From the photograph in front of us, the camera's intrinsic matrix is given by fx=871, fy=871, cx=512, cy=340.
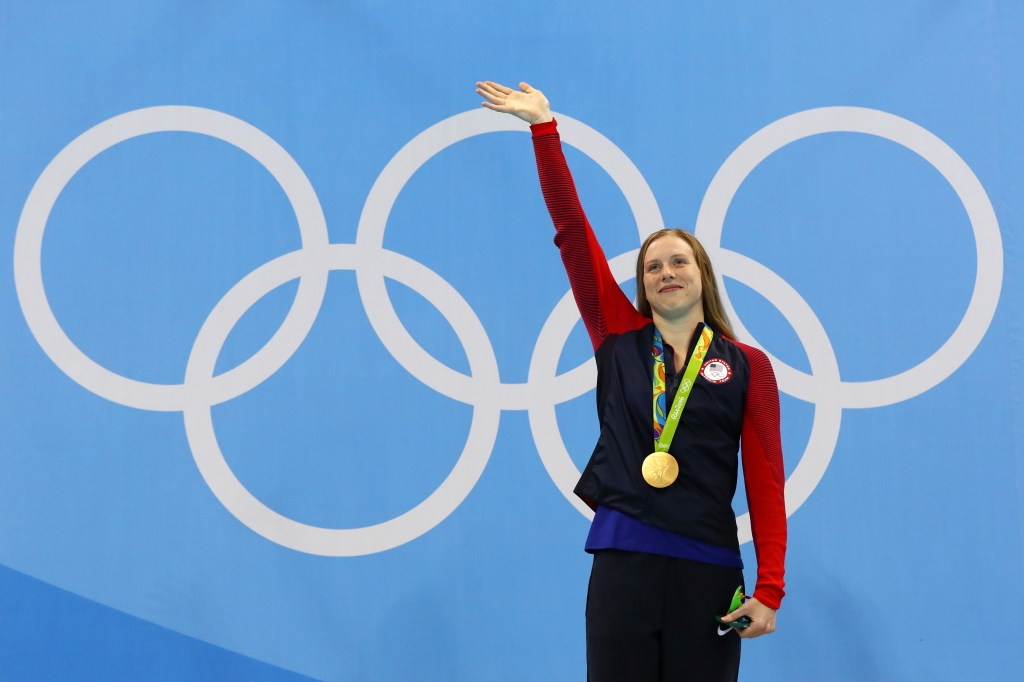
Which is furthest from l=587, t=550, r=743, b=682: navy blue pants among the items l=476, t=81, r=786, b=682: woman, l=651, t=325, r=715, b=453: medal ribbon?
l=651, t=325, r=715, b=453: medal ribbon

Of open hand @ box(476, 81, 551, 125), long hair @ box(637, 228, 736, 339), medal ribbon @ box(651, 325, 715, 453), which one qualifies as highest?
open hand @ box(476, 81, 551, 125)

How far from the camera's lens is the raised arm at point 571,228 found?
1957mm

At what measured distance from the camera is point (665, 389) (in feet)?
6.21

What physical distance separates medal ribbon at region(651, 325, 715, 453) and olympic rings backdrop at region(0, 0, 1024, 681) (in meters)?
0.89

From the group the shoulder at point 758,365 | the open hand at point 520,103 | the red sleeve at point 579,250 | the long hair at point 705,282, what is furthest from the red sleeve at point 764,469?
the open hand at point 520,103

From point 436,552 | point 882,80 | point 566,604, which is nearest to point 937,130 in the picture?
point 882,80

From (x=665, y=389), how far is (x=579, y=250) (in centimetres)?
37

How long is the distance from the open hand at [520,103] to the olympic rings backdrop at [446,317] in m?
0.82

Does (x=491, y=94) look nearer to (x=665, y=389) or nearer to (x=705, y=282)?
(x=705, y=282)

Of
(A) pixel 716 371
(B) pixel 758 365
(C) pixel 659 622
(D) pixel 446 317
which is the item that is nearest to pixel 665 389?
(A) pixel 716 371

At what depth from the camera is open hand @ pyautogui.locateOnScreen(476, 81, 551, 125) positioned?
6.52ft

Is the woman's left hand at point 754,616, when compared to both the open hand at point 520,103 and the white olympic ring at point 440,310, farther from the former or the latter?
the open hand at point 520,103

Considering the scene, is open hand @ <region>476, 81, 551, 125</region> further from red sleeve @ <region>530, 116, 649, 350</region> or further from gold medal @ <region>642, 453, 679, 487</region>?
gold medal @ <region>642, 453, 679, 487</region>

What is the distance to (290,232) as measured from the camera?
2.88m
